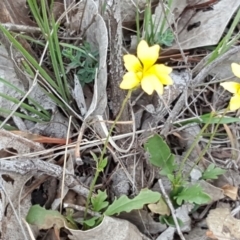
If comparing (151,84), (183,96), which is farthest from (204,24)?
(151,84)

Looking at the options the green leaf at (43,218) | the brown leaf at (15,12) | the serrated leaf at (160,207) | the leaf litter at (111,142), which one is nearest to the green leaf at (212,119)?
the leaf litter at (111,142)

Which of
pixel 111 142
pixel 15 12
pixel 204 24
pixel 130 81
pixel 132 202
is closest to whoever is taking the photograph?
pixel 130 81

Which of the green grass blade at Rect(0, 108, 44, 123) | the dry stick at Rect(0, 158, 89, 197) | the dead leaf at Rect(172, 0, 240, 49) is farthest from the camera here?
the dead leaf at Rect(172, 0, 240, 49)

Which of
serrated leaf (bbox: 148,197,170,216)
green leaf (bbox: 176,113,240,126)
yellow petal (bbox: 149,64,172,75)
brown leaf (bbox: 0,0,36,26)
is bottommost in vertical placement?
serrated leaf (bbox: 148,197,170,216)

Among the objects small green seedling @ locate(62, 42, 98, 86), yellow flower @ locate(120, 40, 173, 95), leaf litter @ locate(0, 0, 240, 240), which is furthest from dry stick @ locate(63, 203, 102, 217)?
yellow flower @ locate(120, 40, 173, 95)

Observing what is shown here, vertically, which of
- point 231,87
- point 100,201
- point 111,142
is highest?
point 231,87

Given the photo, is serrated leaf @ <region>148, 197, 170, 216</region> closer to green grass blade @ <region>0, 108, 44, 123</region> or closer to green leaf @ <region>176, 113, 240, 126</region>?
green leaf @ <region>176, 113, 240, 126</region>

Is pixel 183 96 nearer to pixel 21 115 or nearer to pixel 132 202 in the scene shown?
pixel 132 202
